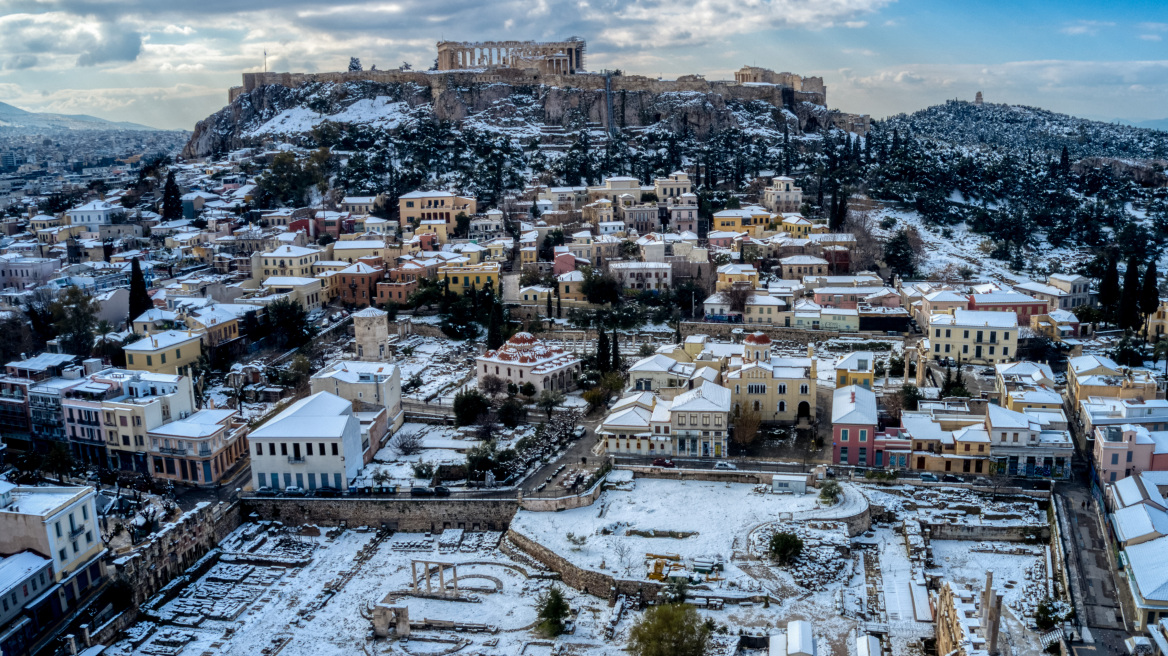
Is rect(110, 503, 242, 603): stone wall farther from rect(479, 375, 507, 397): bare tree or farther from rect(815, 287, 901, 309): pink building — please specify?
rect(815, 287, 901, 309): pink building

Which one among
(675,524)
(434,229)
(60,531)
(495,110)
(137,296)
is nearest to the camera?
(60,531)

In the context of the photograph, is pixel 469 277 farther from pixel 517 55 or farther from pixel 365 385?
pixel 517 55

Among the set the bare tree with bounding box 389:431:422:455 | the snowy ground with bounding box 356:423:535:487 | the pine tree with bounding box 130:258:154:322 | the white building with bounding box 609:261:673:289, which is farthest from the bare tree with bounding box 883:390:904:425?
the pine tree with bounding box 130:258:154:322

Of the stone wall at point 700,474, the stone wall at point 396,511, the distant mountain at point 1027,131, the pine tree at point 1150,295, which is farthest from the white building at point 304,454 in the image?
the distant mountain at point 1027,131

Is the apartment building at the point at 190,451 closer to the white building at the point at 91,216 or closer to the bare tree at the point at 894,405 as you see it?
the bare tree at the point at 894,405

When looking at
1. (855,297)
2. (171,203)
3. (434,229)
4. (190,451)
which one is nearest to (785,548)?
(190,451)

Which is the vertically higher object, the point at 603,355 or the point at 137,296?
the point at 137,296

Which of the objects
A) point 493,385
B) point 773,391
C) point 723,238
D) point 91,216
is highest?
point 91,216
